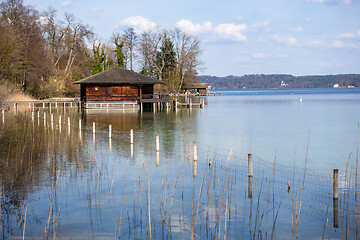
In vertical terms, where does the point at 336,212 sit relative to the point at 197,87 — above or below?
below

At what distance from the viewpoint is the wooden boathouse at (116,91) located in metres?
53.9

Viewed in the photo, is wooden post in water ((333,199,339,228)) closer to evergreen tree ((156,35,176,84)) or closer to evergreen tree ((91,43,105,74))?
evergreen tree ((91,43,105,74))

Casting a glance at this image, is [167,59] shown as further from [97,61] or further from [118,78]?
[118,78]

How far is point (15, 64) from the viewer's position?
52.9m

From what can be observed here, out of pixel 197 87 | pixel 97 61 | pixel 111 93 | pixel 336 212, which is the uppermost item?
pixel 97 61

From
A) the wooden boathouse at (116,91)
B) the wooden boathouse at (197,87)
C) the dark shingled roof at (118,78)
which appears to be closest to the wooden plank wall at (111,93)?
the wooden boathouse at (116,91)

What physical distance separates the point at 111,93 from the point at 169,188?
42236mm

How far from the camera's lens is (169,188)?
1430 cm

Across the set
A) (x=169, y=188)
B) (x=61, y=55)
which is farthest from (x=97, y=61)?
(x=169, y=188)

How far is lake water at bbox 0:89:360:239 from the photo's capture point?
10.6 metres

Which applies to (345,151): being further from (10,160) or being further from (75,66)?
(75,66)

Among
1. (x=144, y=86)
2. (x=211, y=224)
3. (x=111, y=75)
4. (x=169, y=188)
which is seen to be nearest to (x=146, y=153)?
(x=169, y=188)

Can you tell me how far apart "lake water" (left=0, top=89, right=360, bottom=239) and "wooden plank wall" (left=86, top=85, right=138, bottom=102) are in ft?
88.8

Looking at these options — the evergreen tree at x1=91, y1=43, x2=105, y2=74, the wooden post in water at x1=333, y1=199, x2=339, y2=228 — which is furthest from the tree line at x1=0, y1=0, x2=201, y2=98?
the wooden post in water at x1=333, y1=199, x2=339, y2=228
